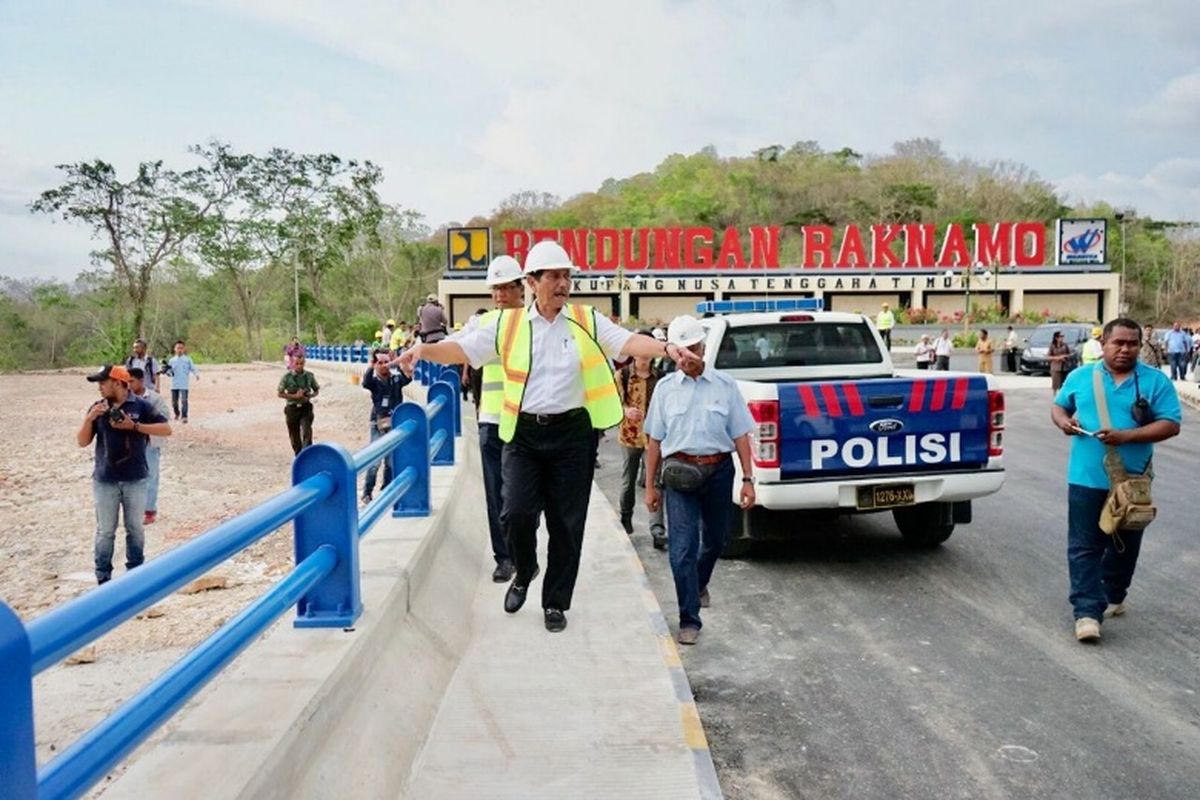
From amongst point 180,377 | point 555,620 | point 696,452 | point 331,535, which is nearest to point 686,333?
point 696,452

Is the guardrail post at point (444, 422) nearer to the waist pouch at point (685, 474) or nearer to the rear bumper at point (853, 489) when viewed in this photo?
the rear bumper at point (853, 489)

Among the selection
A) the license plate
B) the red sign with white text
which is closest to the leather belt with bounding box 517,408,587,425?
the license plate

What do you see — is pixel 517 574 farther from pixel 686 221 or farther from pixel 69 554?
pixel 686 221

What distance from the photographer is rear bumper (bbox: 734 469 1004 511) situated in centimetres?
681

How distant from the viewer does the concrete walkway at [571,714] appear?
3611mm

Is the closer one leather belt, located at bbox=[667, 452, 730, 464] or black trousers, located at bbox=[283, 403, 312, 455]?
leather belt, located at bbox=[667, 452, 730, 464]

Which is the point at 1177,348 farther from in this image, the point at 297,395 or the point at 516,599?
the point at 516,599

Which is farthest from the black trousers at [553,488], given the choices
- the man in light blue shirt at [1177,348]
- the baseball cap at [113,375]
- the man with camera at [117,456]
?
the man in light blue shirt at [1177,348]

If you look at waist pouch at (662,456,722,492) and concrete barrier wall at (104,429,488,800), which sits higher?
waist pouch at (662,456,722,492)

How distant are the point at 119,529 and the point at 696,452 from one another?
9368 mm

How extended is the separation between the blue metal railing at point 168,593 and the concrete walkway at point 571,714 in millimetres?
710

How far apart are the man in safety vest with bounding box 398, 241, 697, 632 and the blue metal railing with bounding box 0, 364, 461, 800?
2.24 feet

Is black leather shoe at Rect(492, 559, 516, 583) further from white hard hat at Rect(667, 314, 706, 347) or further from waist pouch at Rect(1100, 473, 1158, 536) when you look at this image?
waist pouch at Rect(1100, 473, 1158, 536)

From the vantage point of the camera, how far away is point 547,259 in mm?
5043
